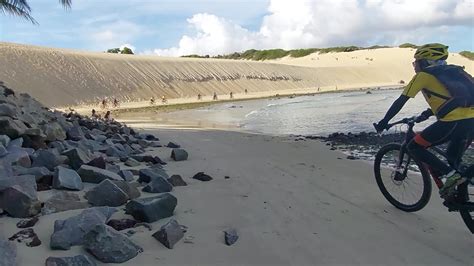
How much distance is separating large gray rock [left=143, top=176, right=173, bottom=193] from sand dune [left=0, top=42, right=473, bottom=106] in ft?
133

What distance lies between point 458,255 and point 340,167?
4314 millimetres

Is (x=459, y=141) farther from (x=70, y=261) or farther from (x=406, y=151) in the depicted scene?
(x=70, y=261)

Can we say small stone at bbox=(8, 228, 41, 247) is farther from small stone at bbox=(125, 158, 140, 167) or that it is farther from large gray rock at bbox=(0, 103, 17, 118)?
large gray rock at bbox=(0, 103, 17, 118)

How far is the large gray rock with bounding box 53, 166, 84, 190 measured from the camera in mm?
5355

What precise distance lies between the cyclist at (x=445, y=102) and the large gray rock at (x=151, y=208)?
2525mm

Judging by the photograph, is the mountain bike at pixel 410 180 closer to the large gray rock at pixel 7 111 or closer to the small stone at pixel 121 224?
the small stone at pixel 121 224

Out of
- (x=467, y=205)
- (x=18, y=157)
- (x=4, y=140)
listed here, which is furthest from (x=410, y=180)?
(x=4, y=140)

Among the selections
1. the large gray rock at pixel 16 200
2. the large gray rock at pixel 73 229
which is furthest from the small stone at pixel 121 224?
the large gray rock at pixel 16 200

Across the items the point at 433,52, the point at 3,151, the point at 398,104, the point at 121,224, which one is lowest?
the point at 121,224

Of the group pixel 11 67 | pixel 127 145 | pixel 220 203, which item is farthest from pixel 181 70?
pixel 220 203

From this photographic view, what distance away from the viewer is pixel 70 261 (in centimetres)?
337

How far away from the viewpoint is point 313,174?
7523mm

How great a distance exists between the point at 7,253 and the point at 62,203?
53.7 inches

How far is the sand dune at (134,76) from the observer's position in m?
47.5
